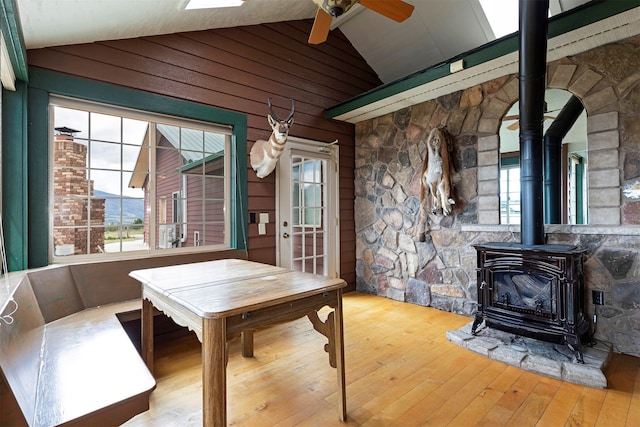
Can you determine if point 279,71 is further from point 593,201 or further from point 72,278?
point 593,201

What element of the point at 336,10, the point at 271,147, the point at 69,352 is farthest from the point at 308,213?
the point at 69,352

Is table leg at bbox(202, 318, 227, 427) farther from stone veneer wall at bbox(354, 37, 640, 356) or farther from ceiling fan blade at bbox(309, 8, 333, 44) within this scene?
stone veneer wall at bbox(354, 37, 640, 356)

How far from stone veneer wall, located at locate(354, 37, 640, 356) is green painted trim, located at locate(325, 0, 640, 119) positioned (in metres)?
0.56

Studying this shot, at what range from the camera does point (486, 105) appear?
3.38m

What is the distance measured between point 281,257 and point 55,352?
2489mm

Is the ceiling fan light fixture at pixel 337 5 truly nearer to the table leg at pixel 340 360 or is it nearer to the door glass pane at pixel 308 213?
the table leg at pixel 340 360

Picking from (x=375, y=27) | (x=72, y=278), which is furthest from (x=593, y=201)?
(x=72, y=278)

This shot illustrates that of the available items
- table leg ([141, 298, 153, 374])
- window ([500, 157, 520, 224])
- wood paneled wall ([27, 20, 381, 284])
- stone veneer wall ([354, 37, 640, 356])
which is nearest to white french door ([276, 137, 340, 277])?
wood paneled wall ([27, 20, 381, 284])

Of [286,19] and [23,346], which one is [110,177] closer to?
[23,346]

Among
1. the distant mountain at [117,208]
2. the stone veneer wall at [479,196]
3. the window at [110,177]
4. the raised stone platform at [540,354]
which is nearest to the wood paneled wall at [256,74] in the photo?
the window at [110,177]

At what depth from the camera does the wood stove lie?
2.38 metres

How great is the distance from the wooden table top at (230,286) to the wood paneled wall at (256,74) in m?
1.57

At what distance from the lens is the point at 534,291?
8.50ft

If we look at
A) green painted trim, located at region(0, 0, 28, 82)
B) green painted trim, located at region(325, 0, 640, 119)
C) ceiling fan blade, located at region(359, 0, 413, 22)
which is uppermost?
ceiling fan blade, located at region(359, 0, 413, 22)
